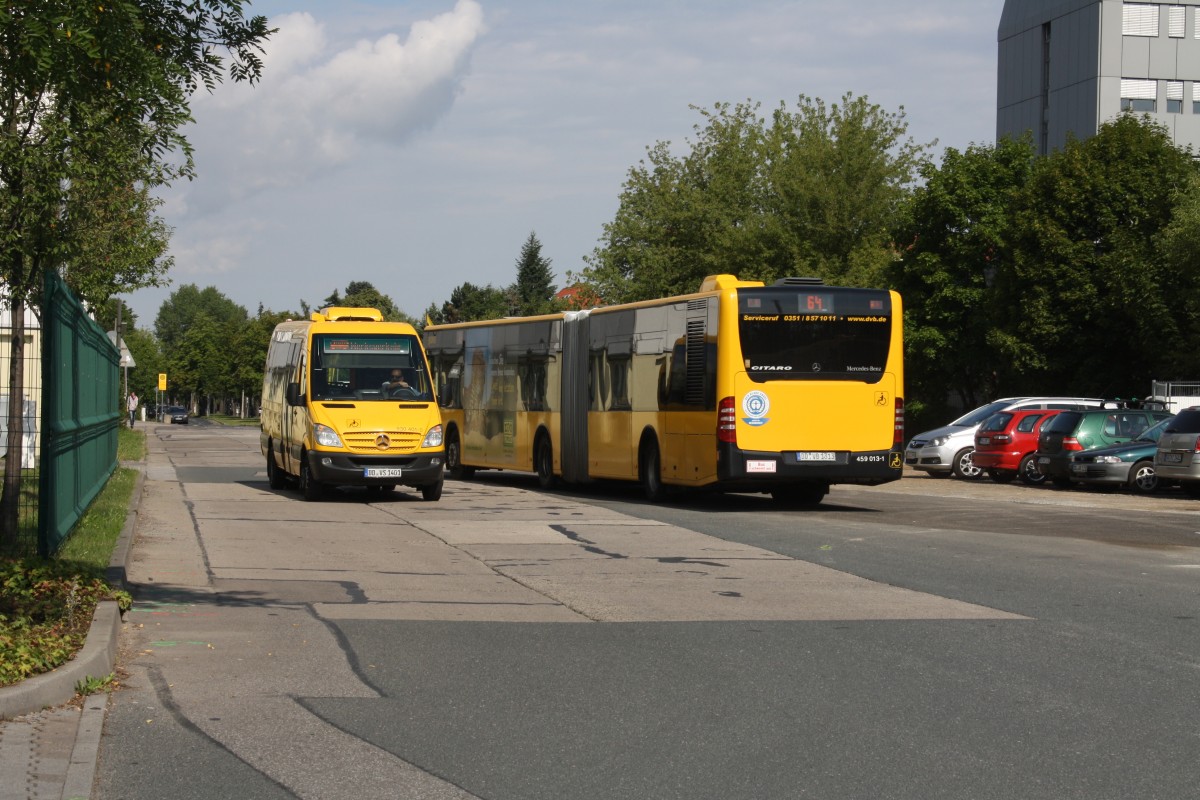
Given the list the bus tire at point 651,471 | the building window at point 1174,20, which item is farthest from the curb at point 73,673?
the building window at point 1174,20

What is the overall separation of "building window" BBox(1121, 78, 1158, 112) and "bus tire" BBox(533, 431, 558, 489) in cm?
5700

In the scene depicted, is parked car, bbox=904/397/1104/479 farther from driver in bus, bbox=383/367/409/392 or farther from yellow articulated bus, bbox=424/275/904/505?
driver in bus, bbox=383/367/409/392

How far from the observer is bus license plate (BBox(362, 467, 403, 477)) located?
21453mm

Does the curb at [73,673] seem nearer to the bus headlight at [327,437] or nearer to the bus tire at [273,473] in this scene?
the bus headlight at [327,437]

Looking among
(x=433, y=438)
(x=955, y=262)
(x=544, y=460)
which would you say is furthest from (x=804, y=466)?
(x=955, y=262)

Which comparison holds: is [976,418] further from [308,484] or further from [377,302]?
[377,302]

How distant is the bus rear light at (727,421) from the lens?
20938mm

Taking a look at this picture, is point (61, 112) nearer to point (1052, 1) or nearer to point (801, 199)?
point (801, 199)

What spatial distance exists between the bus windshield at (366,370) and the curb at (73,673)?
1255 centimetres

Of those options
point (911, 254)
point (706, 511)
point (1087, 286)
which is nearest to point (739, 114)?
point (911, 254)

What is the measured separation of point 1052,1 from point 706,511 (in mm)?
65092

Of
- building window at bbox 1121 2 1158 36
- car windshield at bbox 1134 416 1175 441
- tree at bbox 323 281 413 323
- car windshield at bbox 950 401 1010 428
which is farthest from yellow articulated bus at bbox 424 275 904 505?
tree at bbox 323 281 413 323

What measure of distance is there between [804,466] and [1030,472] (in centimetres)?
1214

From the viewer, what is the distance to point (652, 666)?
870 centimetres
